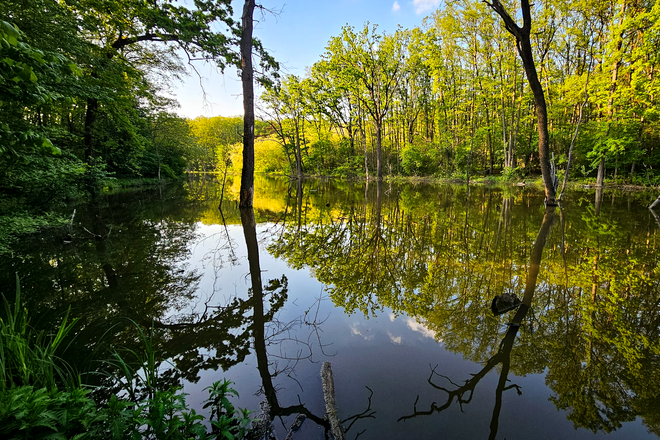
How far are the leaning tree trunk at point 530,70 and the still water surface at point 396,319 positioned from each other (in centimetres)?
359

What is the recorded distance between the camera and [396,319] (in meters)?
3.57

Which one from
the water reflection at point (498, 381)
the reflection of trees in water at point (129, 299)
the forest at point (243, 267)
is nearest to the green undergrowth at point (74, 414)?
the forest at point (243, 267)

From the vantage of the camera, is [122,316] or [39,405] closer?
[39,405]

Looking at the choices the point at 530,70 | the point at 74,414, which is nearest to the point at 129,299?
the point at 74,414

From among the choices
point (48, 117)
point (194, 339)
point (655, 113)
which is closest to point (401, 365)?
point (194, 339)

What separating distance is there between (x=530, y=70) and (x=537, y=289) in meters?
9.05

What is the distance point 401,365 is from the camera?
271 cm

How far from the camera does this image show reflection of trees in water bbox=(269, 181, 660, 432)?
8.04ft

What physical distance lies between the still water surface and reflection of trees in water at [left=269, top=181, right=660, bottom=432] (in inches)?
0.9

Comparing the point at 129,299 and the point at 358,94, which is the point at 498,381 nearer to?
the point at 129,299

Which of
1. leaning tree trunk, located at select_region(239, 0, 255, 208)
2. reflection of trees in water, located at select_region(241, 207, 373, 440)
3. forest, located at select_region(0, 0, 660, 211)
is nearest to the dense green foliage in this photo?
forest, located at select_region(0, 0, 660, 211)

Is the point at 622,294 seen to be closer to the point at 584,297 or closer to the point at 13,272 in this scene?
the point at 584,297

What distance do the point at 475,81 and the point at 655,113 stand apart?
1186cm

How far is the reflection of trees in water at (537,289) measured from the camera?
2.45 metres
